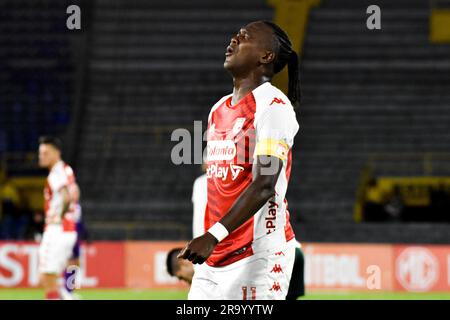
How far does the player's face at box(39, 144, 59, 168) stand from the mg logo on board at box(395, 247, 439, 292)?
6.23 metres

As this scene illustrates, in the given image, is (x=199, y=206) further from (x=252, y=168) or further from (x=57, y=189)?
(x=57, y=189)

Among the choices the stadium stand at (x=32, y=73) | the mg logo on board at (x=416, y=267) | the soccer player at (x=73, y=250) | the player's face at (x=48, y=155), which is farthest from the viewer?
the stadium stand at (x=32, y=73)

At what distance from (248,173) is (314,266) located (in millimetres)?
Result: 11528

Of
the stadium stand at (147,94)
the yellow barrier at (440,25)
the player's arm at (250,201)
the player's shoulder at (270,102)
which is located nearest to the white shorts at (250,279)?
the player's arm at (250,201)

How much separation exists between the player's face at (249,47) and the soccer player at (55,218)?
716 centimetres

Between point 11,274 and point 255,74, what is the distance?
11782 millimetres

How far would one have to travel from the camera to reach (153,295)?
14188 millimetres

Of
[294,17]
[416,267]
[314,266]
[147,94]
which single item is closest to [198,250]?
[314,266]

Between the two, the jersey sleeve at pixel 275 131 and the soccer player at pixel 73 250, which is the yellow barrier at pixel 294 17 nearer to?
the soccer player at pixel 73 250

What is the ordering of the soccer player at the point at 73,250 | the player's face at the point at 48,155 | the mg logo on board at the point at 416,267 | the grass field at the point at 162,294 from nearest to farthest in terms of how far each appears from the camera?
1. the player's face at the point at 48,155
2. the soccer player at the point at 73,250
3. the grass field at the point at 162,294
4. the mg logo on board at the point at 416,267

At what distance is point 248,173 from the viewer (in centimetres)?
380

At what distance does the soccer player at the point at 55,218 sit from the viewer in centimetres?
1085

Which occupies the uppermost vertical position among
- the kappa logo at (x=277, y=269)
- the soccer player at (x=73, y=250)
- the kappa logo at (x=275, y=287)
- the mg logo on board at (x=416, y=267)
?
the kappa logo at (x=277, y=269)
